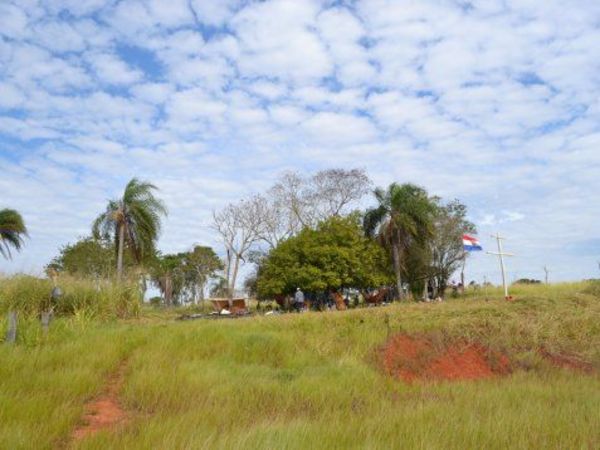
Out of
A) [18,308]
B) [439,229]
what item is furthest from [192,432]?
[439,229]

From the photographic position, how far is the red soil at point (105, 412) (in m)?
7.01

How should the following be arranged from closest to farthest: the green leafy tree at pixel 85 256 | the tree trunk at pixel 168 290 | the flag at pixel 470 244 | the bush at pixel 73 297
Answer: the bush at pixel 73 297, the flag at pixel 470 244, the green leafy tree at pixel 85 256, the tree trunk at pixel 168 290

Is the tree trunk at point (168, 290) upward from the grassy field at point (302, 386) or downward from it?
upward

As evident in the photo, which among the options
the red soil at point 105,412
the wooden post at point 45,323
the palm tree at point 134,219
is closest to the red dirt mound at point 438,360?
the red soil at point 105,412

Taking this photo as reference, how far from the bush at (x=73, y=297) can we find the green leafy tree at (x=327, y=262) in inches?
622

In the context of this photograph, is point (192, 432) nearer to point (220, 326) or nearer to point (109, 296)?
point (220, 326)

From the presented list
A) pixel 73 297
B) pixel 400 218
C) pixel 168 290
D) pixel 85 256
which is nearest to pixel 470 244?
pixel 400 218

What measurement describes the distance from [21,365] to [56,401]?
2.11 metres

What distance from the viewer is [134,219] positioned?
25297mm

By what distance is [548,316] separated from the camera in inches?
679

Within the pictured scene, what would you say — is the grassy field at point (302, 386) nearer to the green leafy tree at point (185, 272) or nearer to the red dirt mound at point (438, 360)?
the red dirt mound at point (438, 360)

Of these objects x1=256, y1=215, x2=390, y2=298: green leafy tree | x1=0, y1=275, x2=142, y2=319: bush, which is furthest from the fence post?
x1=256, y1=215, x2=390, y2=298: green leafy tree

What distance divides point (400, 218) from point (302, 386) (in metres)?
23.8

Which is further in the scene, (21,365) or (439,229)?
(439,229)
